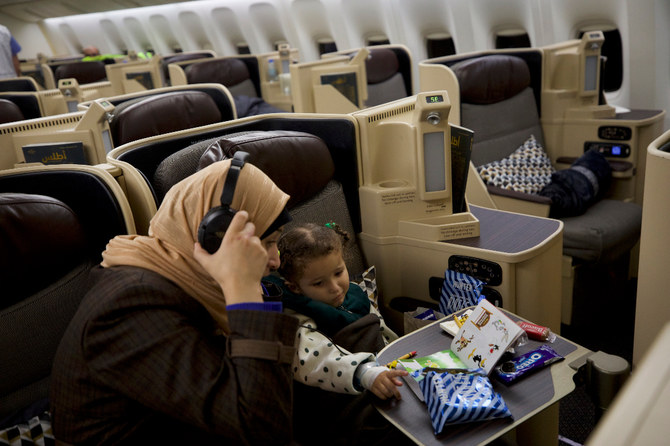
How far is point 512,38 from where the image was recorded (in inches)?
283

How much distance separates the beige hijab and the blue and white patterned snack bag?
103 centimetres

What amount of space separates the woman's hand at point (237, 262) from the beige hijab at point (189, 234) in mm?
72

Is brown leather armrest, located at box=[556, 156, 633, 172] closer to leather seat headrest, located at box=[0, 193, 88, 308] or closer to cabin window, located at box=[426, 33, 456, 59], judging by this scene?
leather seat headrest, located at box=[0, 193, 88, 308]

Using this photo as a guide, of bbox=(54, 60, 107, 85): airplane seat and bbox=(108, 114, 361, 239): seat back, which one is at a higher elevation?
bbox=(54, 60, 107, 85): airplane seat

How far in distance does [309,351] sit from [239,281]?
1.70 feet

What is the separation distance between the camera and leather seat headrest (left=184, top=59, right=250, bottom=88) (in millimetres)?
6266

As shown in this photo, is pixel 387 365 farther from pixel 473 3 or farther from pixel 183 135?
pixel 473 3

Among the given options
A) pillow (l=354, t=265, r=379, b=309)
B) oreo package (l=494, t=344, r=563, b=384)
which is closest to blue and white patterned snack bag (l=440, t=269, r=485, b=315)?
pillow (l=354, t=265, r=379, b=309)

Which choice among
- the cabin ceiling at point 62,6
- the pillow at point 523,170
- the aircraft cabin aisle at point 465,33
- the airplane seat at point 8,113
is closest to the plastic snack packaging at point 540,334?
the aircraft cabin aisle at point 465,33

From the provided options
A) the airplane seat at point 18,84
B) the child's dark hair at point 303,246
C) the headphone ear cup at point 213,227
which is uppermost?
the airplane seat at point 18,84

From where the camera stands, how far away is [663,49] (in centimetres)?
543

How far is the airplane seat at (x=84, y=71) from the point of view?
8938 millimetres

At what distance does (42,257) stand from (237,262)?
65 cm

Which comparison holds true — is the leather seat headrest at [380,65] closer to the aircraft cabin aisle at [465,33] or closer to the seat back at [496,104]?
the aircraft cabin aisle at [465,33]
